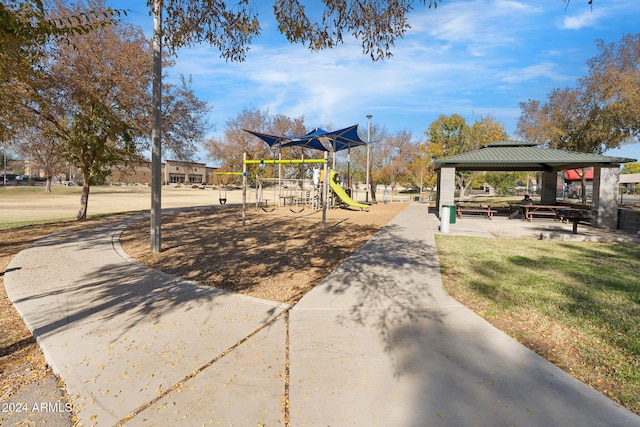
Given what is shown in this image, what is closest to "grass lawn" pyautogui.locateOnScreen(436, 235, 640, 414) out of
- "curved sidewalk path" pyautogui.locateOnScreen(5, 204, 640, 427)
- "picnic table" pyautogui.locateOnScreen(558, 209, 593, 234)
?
"curved sidewalk path" pyautogui.locateOnScreen(5, 204, 640, 427)

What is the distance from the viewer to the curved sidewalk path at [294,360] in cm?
243

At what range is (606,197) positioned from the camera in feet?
46.4

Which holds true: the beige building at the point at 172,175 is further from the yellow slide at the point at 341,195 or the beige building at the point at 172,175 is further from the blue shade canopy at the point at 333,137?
the yellow slide at the point at 341,195

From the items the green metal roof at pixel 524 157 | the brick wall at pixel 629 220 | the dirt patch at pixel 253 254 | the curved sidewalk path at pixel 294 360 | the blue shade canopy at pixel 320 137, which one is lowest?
the curved sidewalk path at pixel 294 360

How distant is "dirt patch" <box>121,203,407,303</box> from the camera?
5691 mm

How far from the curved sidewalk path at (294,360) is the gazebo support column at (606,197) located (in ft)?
44.1

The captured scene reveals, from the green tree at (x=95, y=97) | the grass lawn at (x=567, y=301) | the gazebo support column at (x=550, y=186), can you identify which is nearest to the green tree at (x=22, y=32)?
the green tree at (x=95, y=97)

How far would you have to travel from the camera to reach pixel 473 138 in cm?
3059

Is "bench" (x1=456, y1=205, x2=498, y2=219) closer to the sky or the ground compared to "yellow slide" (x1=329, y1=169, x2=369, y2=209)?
closer to the ground

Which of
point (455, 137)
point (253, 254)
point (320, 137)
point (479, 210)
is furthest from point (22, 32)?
point (455, 137)

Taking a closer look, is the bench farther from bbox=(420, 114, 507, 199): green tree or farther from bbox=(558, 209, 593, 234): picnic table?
bbox=(420, 114, 507, 199): green tree

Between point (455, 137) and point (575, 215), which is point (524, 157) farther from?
point (455, 137)

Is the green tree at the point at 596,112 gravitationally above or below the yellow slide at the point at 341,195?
above

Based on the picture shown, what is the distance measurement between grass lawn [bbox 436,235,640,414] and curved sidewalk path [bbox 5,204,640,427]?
0.32 meters
